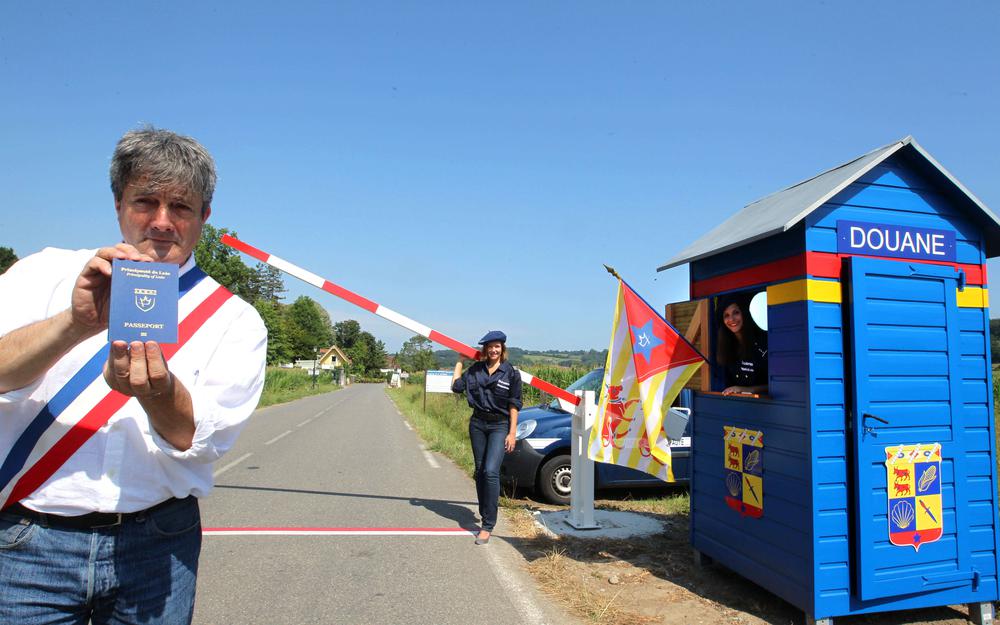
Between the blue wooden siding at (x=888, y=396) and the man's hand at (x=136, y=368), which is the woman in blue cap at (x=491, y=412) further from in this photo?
the man's hand at (x=136, y=368)

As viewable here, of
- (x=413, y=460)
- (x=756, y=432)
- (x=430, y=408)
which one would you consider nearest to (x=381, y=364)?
(x=430, y=408)

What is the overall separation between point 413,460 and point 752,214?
8.29m

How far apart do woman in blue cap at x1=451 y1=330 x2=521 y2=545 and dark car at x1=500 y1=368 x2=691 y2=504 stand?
1554 millimetres

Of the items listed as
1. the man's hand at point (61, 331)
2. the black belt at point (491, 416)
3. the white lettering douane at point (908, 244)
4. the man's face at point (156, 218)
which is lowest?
the black belt at point (491, 416)

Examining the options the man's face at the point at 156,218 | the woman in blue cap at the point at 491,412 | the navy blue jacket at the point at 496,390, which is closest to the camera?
the man's face at the point at 156,218

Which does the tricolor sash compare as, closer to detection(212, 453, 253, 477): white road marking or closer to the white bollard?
the white bollard

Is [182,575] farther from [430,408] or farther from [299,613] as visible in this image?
[430,408]

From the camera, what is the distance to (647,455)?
16.5 feet

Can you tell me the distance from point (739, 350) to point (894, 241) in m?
1.47

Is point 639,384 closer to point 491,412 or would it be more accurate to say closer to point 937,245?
point 491,412

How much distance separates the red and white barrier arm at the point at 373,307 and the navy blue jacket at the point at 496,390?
222mm

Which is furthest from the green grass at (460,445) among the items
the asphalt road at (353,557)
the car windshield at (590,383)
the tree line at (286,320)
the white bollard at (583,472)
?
the tree line at (286,320)

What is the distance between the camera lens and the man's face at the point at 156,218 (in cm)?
171

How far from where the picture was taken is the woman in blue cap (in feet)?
21.4
